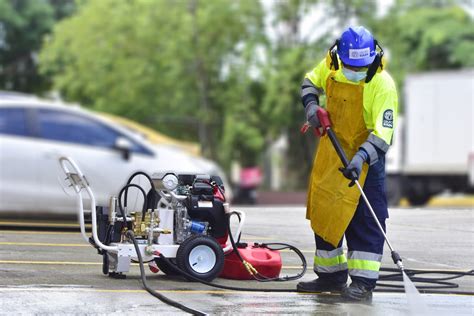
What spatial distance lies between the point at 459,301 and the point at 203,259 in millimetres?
1815

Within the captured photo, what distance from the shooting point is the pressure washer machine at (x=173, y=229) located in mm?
7980

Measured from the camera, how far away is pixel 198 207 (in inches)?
318

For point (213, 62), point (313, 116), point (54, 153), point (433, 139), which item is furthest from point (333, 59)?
point (213, 62)

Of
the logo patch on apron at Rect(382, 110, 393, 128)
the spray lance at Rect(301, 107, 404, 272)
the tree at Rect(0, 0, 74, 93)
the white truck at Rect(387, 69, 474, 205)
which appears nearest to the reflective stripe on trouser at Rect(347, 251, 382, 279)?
the spray lance at Rect(301, 107, 404, 272)

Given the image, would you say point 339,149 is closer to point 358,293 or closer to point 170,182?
point 358,293

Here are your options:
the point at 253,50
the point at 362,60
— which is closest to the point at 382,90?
the point at 362,60

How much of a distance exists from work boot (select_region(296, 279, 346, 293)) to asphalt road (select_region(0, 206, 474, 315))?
0.06 meters

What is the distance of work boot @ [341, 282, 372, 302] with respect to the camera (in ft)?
25.5

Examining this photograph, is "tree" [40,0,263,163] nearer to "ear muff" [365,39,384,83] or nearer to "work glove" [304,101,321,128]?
"work glove" [304,101,321,128]

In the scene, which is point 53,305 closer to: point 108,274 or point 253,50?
point 108,274

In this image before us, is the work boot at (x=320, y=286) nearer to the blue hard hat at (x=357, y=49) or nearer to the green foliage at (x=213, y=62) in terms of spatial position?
the blue hard hat at (x=357, y=49)

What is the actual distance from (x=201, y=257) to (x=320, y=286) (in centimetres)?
87

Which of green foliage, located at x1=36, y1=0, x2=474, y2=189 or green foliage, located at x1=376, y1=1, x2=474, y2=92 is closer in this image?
green foliage, located at x1=36, y1=0, x2=474, y2=189

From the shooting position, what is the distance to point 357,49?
772cm
